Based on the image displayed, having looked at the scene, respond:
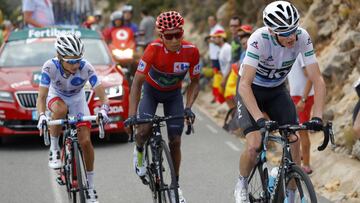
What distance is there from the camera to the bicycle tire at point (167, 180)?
25.8 feet

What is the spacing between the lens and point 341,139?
11859 millimetres

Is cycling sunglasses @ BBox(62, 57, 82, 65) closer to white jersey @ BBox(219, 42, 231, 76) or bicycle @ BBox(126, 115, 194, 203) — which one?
bicycle @ BBox(126, 115, 194, 203)

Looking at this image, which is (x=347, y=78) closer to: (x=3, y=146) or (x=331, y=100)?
(x=331, y=100)

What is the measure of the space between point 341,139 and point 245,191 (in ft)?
14.4

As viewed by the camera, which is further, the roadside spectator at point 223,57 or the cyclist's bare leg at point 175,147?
the roadside spectator at point 223,57

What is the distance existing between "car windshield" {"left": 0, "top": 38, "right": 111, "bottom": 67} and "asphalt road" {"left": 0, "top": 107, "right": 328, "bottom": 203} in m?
1.37

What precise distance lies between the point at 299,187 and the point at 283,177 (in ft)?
0.95

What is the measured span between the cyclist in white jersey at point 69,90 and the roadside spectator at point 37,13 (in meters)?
9.34

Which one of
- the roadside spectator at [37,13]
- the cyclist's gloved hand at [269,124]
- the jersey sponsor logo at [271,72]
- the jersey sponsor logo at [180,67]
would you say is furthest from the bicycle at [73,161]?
the roadside spectator at [37,13]

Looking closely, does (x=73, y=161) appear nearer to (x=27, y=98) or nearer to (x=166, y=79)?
(x=166, y=79)

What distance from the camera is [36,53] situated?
1470cm

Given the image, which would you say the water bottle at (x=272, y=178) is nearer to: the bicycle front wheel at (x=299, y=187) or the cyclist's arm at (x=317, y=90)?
the bicycle front wheel at (x=299, y=187)

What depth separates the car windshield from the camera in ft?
47.5

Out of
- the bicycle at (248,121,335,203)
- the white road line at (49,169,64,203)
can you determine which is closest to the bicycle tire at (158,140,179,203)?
the bicycle at (248,121,335,203)
